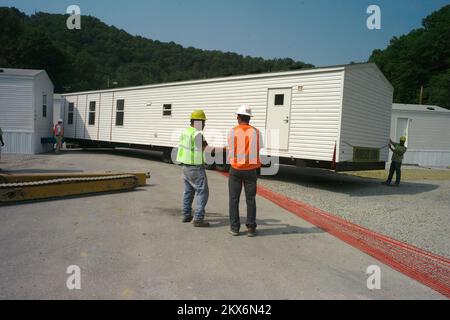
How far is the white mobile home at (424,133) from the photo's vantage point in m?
21.4

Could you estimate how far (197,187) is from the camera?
5480mm

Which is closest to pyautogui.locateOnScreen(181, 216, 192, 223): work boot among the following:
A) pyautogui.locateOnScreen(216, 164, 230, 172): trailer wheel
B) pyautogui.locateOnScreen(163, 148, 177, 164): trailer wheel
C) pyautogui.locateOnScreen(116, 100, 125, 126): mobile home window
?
pyautogui.locateOnScreen(216, 164, 230, 172): trailer wheel

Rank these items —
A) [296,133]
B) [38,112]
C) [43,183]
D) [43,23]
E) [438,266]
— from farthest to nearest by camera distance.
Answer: [43,23], [38,112], [296,133], [43,183], [438,266]

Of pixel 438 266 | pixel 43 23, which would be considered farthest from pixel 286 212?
pixel 43 23

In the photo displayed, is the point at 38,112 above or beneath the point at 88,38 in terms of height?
beneath

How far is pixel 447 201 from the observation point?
8.76m

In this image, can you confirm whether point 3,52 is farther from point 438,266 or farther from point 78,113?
point 438,266

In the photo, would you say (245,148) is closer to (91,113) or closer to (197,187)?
(197,187)

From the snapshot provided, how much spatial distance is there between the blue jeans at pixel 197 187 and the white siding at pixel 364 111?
489 cm

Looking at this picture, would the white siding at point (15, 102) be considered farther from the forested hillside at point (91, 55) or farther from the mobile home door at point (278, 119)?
the forested hillside at point (91, 55)

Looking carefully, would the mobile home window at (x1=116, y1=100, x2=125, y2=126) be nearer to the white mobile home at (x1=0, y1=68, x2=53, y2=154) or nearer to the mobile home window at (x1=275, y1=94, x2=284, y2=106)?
the white mobile home at (x1=0, y1=68, x2=53, y2=154)

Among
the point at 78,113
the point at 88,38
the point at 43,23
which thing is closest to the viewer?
the point at 78,113

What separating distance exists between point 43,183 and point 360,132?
812 cm
